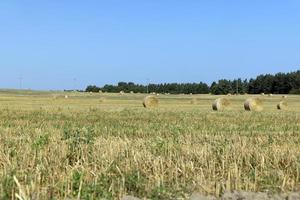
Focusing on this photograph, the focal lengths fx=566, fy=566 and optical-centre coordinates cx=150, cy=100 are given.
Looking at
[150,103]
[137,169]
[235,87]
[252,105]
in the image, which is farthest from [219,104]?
[235,87]

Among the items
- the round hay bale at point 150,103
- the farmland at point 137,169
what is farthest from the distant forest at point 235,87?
the farmland at point 137,169

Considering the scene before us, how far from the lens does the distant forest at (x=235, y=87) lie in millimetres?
146625

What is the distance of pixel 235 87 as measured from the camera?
161000mm

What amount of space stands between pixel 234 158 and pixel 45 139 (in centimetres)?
357

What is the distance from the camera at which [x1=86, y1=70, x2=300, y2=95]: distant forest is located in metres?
147

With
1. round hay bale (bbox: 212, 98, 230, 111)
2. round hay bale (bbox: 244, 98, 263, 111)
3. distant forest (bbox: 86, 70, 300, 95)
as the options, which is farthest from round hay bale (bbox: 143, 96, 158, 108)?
distant forest (bbox: 86, 70, 300, 95)

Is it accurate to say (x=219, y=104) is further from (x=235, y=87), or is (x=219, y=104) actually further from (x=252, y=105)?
(x=235, y=87)

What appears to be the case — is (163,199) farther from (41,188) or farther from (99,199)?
(41,188)

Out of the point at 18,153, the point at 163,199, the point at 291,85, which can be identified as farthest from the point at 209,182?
the point at 291,85

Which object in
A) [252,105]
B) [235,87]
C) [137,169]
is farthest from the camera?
[235,87]

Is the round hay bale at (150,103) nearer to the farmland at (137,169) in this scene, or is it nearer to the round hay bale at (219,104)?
the round hay bale at (219,104)

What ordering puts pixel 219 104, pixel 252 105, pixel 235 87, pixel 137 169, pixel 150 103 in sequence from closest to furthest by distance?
pixel 137 169 → pixel 252 105 → pixel 219 104 → pixel 150 103 → pixel 235 87

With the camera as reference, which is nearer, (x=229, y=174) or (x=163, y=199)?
(x=163, y=199)

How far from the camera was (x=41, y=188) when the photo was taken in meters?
7.38
